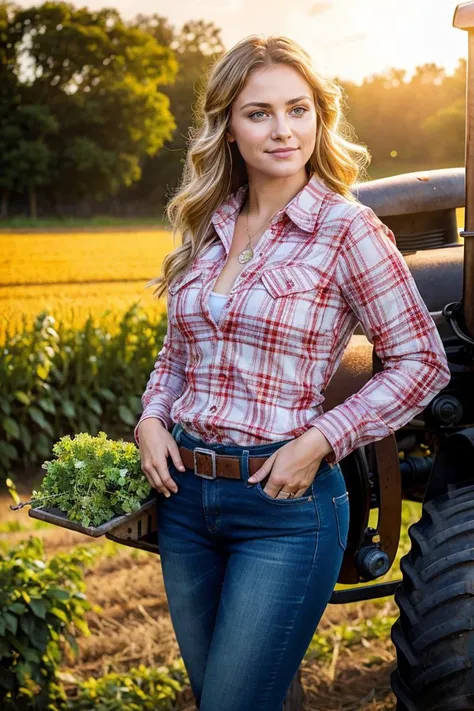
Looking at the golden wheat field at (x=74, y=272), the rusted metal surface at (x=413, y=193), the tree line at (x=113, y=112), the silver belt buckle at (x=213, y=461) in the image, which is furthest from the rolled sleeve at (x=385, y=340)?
the golden wheat field at (x=74, y=272)

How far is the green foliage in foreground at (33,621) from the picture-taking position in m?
3.24

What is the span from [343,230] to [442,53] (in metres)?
2.89

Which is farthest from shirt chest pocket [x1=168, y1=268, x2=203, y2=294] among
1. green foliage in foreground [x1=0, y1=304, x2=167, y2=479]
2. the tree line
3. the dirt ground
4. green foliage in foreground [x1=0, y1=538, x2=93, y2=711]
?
green foliage in foreground [x1=0, y1=304, x2=167, y2=479]

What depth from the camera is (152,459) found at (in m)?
2.11

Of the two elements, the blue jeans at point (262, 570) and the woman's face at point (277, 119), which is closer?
the blue jeans at point (262, 570)

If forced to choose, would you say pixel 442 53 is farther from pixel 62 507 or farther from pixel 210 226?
pixel 62 507

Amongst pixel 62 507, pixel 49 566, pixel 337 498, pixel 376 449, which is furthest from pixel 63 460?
pixel 49 566

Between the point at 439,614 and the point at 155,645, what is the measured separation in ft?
7.26

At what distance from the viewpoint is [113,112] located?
4.84 metres

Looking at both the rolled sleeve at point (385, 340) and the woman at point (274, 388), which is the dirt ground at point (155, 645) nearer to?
the woman at point (274, 388)

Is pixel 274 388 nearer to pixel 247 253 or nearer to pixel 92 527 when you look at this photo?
pixel 247 253

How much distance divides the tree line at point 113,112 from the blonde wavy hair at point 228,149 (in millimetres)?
2343

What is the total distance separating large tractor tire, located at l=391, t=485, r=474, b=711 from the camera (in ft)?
6.29

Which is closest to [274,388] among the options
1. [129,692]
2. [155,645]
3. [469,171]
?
[469,171]
